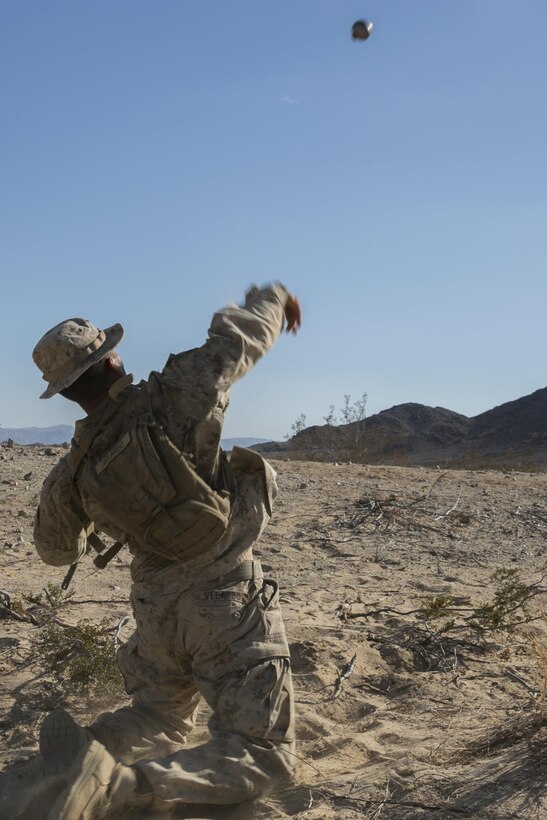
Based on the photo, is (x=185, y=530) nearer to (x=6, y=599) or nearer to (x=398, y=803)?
(x=398, y=803)

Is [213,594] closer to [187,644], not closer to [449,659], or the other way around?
[187,644]

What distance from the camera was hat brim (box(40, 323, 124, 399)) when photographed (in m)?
3.32

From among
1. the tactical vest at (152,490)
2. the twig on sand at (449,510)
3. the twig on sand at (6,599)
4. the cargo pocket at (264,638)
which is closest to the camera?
the tactical vest at (152,490)

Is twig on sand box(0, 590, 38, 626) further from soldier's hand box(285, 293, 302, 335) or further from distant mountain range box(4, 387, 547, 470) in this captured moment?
distant mountain range box(4, 387, 547, 470)

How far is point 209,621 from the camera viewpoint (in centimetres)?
337

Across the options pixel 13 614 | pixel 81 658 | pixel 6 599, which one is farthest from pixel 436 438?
pixel 81 658

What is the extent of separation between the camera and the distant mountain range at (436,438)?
1972 cm

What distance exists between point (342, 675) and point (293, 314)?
80.6 inches

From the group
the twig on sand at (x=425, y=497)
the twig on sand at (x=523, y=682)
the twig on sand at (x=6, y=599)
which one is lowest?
the twig on sand at (x=523, y=682)

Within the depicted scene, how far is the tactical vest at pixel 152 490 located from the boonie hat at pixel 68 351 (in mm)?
211

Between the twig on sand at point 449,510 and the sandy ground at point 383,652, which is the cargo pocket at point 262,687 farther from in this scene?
the twig on sand at point 449,510

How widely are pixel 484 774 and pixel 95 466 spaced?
5.78 ft

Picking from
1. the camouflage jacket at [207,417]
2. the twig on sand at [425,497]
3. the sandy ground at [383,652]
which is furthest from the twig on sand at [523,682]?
the twig on sand at [425,497]

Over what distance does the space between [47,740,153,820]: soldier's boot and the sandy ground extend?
40cm
